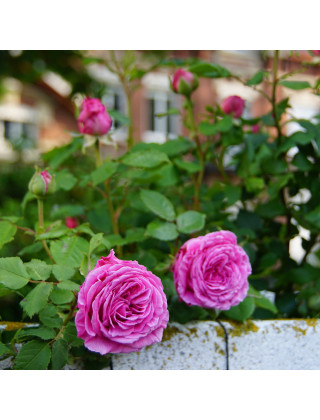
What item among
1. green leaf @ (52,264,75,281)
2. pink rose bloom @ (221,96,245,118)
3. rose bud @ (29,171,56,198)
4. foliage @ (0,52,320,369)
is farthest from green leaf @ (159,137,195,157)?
green leaf @ (52,264,75,281)

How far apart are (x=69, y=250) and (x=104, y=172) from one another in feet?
0.54

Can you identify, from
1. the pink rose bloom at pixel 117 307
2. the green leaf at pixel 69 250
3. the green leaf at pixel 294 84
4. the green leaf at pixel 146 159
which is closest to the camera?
the pink rose bloom at pixel 117 307

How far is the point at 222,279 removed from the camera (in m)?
0.52

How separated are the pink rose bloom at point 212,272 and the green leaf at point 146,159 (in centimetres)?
14

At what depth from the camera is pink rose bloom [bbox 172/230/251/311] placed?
510 millimetres

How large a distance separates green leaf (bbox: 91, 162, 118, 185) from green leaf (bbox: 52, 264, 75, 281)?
184 millimetres

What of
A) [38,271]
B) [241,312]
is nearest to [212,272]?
[241,312]

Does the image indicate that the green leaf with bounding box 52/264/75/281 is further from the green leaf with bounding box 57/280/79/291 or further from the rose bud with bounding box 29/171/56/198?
the rose bud with bounding box 29/171/56/198

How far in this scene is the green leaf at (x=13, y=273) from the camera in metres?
0.44

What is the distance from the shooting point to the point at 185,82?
735mm

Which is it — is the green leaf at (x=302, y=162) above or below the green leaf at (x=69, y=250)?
above

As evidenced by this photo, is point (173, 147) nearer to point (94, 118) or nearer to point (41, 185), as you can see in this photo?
point (94, 118)

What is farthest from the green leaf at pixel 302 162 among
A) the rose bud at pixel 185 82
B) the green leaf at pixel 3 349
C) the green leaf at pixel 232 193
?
the green leaf at pixel 3 349

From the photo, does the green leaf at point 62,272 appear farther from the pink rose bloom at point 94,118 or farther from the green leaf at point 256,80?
the green leaf at point 256,80
